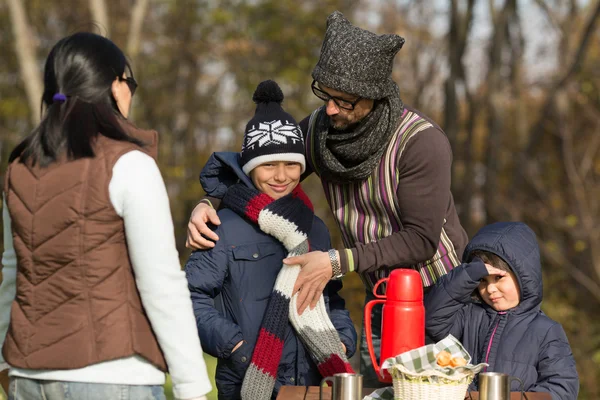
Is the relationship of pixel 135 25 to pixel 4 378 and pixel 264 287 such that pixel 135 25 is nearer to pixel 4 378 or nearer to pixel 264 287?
pixel 264 287

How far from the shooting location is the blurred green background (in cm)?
1113

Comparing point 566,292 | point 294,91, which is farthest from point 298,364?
point 294,91

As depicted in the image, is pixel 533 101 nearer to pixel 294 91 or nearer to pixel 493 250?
pixel 294 91

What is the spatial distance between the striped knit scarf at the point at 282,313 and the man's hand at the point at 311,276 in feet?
0.11

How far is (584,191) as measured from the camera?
41.1 feet

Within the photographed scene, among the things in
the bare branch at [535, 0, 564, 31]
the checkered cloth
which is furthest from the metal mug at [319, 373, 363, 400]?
the bare branch at [535, 0, 564, 31]

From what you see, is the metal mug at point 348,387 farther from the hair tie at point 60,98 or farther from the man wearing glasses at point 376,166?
the hair tie at point 60,98

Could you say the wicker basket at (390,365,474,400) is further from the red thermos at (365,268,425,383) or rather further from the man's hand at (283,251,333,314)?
the man's hand at (283,251,333,314)

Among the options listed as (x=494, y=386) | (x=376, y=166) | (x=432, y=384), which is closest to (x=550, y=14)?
(x=376, y=166)

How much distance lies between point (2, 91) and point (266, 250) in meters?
12.8

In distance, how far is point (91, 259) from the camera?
7.36 feet

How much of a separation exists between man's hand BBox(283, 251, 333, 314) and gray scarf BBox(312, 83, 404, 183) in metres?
0.32

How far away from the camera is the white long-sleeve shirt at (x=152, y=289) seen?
2246 mm

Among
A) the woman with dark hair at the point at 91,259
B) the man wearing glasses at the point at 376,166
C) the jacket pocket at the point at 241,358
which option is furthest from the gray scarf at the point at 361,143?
the woman with dark hair at the point at 91,259
